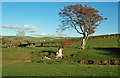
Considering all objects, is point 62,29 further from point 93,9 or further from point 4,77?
point 4,77

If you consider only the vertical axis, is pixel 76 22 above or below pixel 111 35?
above

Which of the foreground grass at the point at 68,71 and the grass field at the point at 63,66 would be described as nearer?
the foreground grass at the point at 68,71

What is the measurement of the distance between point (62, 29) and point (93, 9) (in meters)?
14.1

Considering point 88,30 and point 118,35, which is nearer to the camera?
point 88,30

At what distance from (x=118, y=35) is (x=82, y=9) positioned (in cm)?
3031

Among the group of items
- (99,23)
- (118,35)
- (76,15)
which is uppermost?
(76,15)

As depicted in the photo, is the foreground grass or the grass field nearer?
the foreground grass

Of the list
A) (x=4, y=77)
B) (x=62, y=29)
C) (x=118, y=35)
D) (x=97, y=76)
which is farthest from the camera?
(x=118, y=35)

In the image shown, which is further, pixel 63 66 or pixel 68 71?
pixel 63 66

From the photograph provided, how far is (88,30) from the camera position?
4516 cm

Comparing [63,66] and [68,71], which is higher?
[68,71]

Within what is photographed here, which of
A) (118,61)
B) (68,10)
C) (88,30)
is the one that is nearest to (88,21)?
(88,30)

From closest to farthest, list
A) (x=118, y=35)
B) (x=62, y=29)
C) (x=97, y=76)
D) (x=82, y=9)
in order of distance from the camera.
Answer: (x=97, y=76) < (x=82, y=9) < (x=62, y=29) < (x=118, y=35)

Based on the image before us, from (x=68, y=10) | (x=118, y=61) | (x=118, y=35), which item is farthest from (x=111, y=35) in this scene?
(x=118, y=61)
